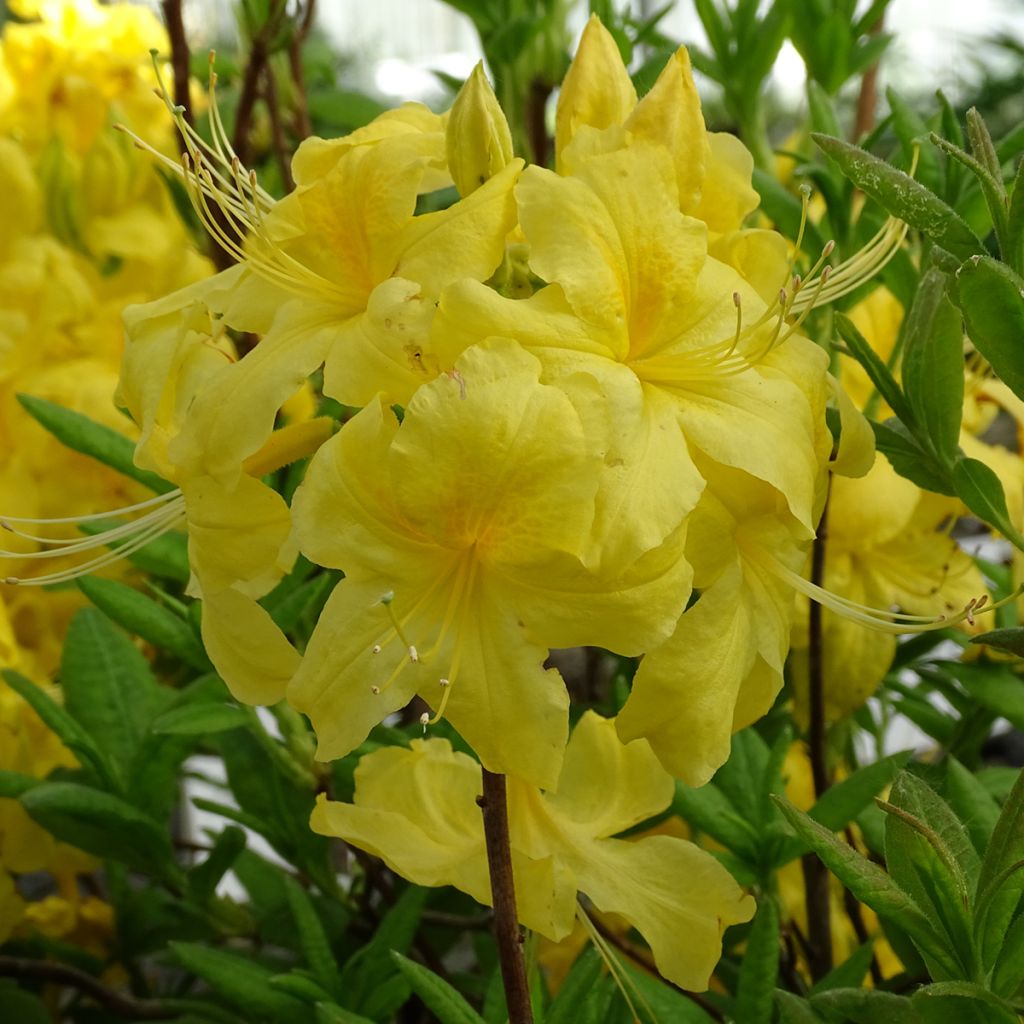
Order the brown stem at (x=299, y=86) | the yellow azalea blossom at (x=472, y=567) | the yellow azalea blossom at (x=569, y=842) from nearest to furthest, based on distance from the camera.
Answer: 1. the yellow azalea blossom at (x=472, y=567)
2. the yellow azalea blossom at (x=569, y=842)
3. the brown stem at (x=299, y=86)

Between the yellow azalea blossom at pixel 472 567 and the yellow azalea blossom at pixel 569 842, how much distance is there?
0.29ft

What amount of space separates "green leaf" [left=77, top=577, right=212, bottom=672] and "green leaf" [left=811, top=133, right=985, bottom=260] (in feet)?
1.46

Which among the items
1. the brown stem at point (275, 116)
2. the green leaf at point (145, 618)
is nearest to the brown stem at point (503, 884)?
the green leaf at point (145, 618)

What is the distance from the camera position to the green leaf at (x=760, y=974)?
59cm

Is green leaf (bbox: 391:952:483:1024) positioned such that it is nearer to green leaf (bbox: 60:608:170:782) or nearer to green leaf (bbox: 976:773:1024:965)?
green leaf (bbox: 976:773:1024:965)

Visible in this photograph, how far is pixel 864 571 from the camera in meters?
0.80

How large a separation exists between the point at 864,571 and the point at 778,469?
0.36 meters

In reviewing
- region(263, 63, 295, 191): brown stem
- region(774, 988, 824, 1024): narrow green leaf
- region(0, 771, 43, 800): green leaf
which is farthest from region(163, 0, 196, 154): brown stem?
region(774, 988, 824, 1024): narrow green leaf

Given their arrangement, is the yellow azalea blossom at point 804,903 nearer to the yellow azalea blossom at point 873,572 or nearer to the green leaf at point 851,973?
the yellow azalea blossom at point 873,572

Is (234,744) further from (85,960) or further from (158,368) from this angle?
(158,368)

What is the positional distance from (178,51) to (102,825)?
475 mm

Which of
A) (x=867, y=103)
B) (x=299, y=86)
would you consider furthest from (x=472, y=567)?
(x=867, y=103)

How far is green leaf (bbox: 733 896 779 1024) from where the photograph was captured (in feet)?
1.93

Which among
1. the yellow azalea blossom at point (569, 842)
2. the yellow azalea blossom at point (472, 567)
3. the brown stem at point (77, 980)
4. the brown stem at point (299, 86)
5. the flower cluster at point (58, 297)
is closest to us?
the yellow azalea blossom at point (472, 567)
